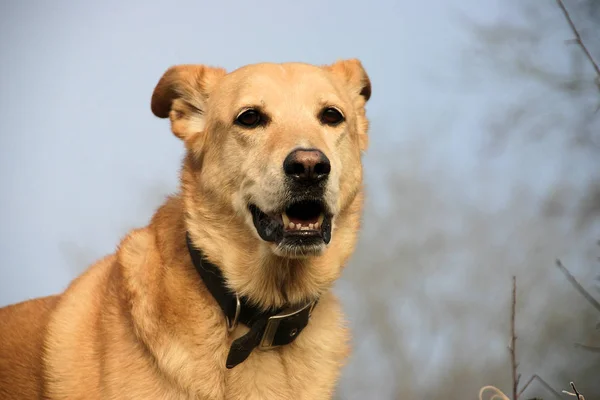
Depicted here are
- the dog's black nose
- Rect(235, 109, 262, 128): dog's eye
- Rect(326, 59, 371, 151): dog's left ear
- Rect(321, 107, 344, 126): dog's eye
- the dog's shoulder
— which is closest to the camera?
the dog's black nose

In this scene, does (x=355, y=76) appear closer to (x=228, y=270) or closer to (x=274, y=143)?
(x=274, y=143)

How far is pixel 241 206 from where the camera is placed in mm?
3205

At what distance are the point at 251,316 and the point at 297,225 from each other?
1.63 ft

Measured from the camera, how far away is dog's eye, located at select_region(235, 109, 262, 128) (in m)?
3.36

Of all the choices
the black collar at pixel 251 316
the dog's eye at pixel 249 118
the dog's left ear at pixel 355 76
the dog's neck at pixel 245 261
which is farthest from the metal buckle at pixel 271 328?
the dog's left ear at pixel 355 76

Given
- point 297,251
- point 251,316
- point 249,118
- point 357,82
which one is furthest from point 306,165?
point 357,82

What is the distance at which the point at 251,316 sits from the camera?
10.4 feet

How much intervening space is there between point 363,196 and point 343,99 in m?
0.54

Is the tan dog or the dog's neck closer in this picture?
the tan dog

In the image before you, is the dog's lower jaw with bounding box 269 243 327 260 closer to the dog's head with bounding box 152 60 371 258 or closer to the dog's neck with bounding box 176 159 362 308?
the dog's head with bounding box 152 60 371 258

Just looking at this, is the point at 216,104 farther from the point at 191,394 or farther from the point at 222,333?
the point at 191,394

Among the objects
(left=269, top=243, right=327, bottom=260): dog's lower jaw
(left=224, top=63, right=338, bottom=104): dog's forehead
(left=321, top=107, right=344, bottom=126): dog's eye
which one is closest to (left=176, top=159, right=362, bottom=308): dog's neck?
(left=269, top=243, right=327, bottom=260): dog's lower jaw

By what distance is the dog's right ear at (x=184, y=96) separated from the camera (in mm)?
3650

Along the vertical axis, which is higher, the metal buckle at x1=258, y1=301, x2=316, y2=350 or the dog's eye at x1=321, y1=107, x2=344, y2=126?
the dog's eye at x1=321, y1=107, x2=344, y2=126
